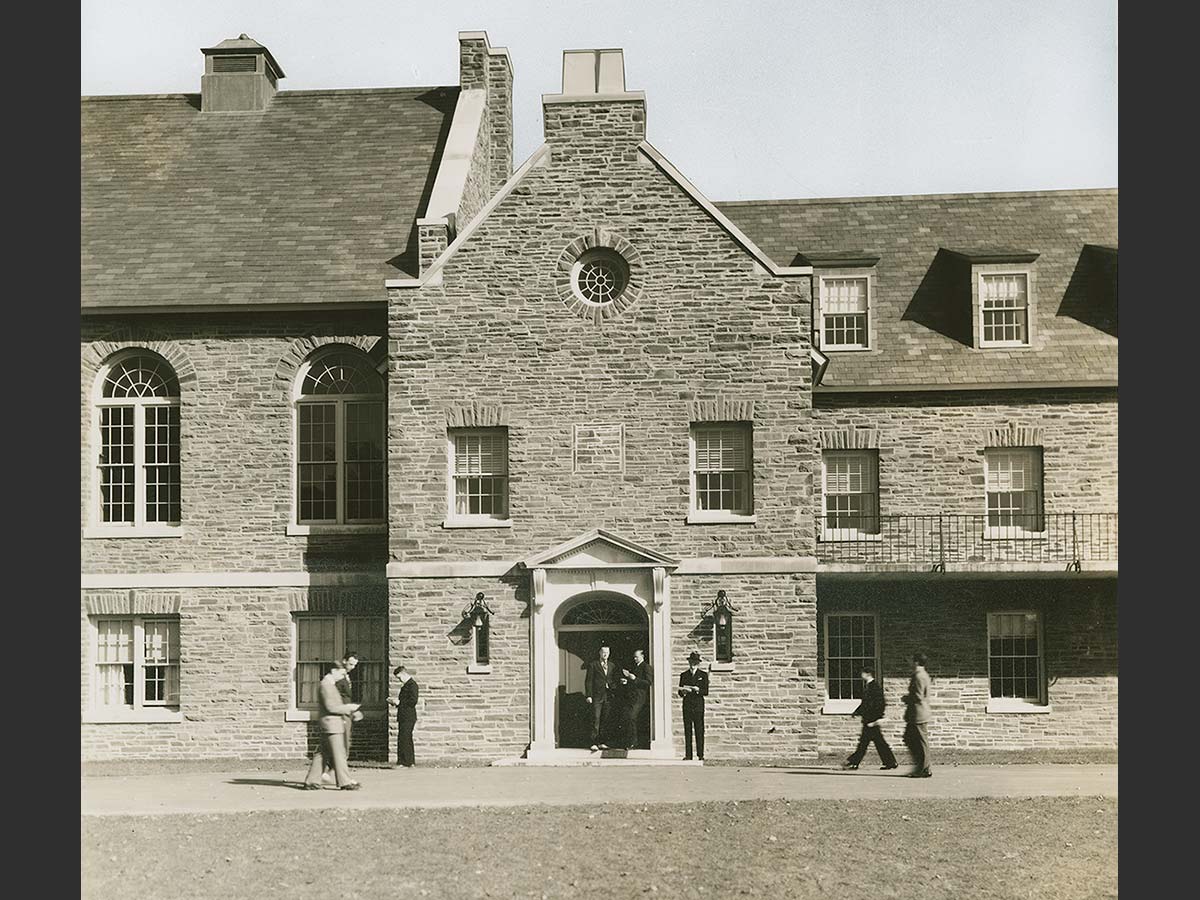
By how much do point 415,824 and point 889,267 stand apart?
16621mm

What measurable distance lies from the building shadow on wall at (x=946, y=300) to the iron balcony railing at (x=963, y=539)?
363 cm

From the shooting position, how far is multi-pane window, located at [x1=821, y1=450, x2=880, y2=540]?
30.0 meters

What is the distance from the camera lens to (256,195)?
1170 inches

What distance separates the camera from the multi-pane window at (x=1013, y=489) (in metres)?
30.0

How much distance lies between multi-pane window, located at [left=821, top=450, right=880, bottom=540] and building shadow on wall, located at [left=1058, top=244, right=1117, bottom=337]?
4.88 m

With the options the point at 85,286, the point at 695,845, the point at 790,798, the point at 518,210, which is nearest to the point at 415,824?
the point at 695,845

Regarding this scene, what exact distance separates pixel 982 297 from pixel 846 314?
2.63 m

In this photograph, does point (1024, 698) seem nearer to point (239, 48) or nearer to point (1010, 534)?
point (1010, 534)

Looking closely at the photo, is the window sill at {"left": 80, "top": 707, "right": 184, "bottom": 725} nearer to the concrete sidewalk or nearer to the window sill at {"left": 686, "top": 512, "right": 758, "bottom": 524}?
the concrete sidewalk

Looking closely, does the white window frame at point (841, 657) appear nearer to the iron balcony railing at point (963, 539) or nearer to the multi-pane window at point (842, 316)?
the iron balcony railing at point (963, 539)

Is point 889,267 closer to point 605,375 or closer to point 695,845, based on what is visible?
point 605,375

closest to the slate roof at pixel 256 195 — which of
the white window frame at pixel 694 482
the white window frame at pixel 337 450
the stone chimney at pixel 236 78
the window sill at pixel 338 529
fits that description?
the stone chimney at pixel 236 78

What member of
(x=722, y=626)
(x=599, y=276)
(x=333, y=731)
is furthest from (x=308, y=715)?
(x=599, y=276)

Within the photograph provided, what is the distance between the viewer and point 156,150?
3064cm
